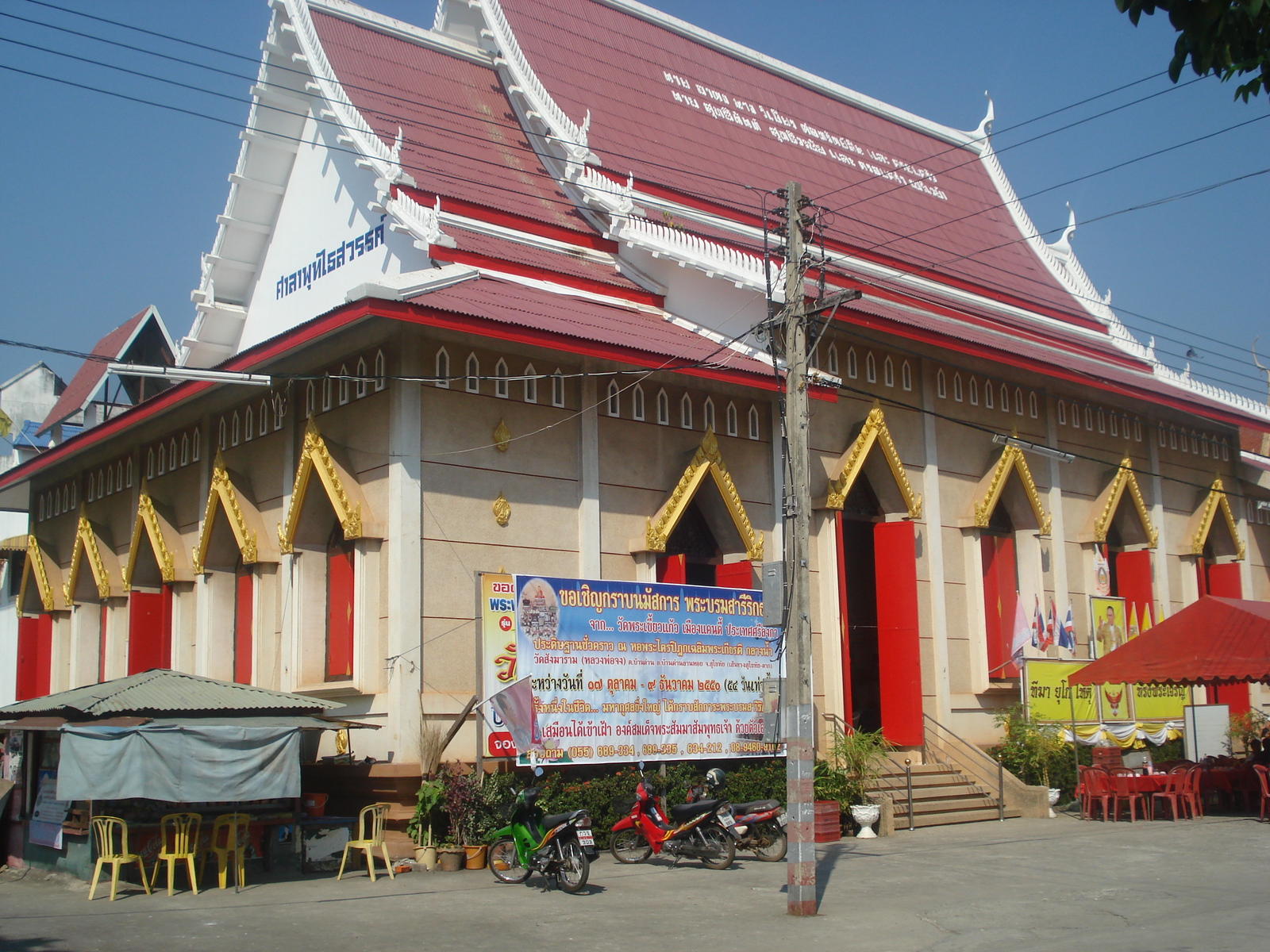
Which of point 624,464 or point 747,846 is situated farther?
point 624,464

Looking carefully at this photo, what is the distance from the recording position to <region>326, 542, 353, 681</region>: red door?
640 inches

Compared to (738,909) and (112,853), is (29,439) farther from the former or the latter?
(738,909)

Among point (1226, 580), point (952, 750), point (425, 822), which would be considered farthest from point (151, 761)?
point (1226, 580)

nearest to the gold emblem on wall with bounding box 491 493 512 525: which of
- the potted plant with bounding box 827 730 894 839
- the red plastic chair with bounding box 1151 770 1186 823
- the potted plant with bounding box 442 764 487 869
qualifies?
the potted plant with bounding box 442 764 487 869

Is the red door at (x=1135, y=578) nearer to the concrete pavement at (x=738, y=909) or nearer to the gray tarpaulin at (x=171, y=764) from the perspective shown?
the concrete pavement at (x=738, y=909)

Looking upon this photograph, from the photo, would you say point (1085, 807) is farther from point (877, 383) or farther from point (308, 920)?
point (308, 920)

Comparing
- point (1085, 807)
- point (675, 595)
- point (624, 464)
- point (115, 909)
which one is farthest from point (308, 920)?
point (1085, 807)

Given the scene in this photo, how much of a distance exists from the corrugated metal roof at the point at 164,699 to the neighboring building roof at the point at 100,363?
12.8 metres

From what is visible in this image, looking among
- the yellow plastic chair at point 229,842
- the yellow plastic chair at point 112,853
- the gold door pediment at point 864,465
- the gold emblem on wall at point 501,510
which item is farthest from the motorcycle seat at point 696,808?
the gold door pediment at point 864,465

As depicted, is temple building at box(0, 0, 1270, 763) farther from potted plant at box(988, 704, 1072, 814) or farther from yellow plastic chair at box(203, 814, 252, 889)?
yellow plastic chair at box(203, 814, 252, 889)

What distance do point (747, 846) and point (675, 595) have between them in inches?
126

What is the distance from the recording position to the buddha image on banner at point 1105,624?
21.6 m

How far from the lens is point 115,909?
444 inches

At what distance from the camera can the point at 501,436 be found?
15.6 meters
